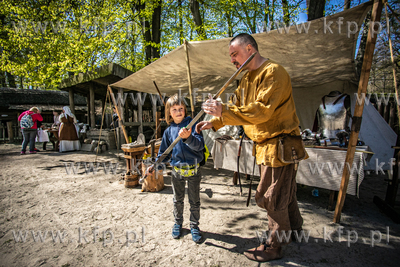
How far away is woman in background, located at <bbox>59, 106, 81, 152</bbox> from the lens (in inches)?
302

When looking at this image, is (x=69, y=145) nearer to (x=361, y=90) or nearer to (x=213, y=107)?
(x=213, y=107)

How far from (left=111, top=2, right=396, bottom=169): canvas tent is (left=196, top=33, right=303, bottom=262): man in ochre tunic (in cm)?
133

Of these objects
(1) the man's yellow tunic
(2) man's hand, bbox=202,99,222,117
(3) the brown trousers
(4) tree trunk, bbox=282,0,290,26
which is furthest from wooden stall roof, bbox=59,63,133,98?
(4) tree trunk, bbox=282,0,290,26

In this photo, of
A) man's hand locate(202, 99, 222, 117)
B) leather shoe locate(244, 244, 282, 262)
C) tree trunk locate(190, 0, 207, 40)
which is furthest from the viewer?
tree trunk locate(190, 0, 207, 40)

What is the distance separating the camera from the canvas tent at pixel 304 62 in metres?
2.46

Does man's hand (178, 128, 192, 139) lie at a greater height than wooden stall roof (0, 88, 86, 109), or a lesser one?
lesser

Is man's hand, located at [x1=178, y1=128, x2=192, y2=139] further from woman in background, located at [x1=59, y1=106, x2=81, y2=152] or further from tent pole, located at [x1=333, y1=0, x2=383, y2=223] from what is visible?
woman in background, located at [x1=59, y1=106, x2=81, y2=152]

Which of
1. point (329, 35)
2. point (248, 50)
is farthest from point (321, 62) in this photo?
point (248, 50)

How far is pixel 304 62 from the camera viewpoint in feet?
11.6

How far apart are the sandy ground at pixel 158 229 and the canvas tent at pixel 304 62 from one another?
2393 millimetres

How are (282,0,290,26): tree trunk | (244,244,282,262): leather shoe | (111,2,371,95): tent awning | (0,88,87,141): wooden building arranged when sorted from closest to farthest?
(244,244,282,262): leather shoe → (111,2,371,95): tent awning → (282,0,290,26): tree trunk → (0,88,87,141): wooden building

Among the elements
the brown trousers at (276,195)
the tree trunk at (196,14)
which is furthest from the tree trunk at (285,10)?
the brown trousers at (276,195)

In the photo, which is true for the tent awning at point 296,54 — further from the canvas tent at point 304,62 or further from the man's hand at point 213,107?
the man's hand at point 213,107

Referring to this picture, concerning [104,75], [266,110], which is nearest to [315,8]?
[266,110]
